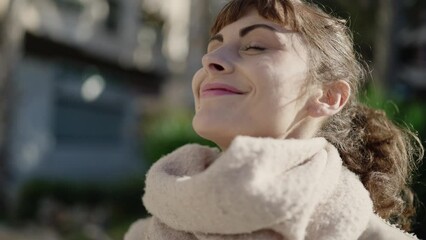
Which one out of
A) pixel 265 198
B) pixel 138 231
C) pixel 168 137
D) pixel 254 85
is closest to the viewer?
pixel 265 198

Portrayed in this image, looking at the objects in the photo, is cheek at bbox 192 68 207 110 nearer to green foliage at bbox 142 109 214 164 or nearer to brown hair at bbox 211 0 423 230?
brown hair at bbox 211 0 423 230

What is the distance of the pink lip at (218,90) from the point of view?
1515 millimetres

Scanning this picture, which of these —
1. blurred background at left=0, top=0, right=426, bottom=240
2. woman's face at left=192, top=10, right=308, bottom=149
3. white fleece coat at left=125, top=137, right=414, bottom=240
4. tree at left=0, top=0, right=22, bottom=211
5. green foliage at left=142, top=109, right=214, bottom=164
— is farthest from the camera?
tree at left=0, top=0, right=22, bottom=211

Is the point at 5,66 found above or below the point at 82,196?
above

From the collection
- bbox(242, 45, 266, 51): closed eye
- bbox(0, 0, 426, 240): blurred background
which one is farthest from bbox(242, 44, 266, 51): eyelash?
bbox(0, 0, 426, 240): blurred background

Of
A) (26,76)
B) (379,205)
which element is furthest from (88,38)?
(379,205)

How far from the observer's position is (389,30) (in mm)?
6867

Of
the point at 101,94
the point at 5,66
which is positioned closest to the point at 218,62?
the point at 5,66

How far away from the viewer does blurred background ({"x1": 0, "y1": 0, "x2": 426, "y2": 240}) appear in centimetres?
743

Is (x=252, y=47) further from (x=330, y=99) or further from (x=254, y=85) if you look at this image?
(x=330, y=99)

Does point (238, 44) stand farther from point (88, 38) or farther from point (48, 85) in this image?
point (88, 38)

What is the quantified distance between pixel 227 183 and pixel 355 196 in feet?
1.07

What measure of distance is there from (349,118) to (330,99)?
21cm

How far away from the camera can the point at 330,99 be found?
1.66 m
